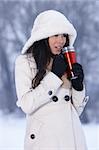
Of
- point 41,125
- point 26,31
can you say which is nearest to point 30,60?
point 41,125

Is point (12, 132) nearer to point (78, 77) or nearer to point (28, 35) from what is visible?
point (28, 35)

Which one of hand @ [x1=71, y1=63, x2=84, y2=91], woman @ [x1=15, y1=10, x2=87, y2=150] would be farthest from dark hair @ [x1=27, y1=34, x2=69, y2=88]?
hand @ [x1=71, y1=63, x2=84, y2=91]

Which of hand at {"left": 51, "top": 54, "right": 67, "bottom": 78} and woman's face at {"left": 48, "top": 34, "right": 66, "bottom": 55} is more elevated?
woman's face at {"left": 48, "top": 34, "right": 66, "bottom": 55}

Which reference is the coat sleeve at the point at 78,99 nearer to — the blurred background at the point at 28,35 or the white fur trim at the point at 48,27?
the white fur trim at the point at 48,27

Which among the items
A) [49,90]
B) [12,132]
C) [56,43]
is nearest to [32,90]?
[49,90]

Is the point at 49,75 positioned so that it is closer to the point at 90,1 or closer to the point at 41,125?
the point at 41,125

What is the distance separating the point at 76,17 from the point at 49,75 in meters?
0.65

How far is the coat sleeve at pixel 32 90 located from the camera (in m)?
1.19

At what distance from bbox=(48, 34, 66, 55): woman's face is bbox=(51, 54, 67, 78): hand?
0.05m

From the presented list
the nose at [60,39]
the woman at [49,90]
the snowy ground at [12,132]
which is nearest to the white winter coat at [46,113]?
the woman at [49,90]

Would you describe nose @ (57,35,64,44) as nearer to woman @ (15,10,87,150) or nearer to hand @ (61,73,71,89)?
woman @ (15,10,87,150)

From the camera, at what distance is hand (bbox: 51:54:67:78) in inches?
47.3

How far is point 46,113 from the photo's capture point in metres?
1.23

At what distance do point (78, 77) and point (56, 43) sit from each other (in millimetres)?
133
